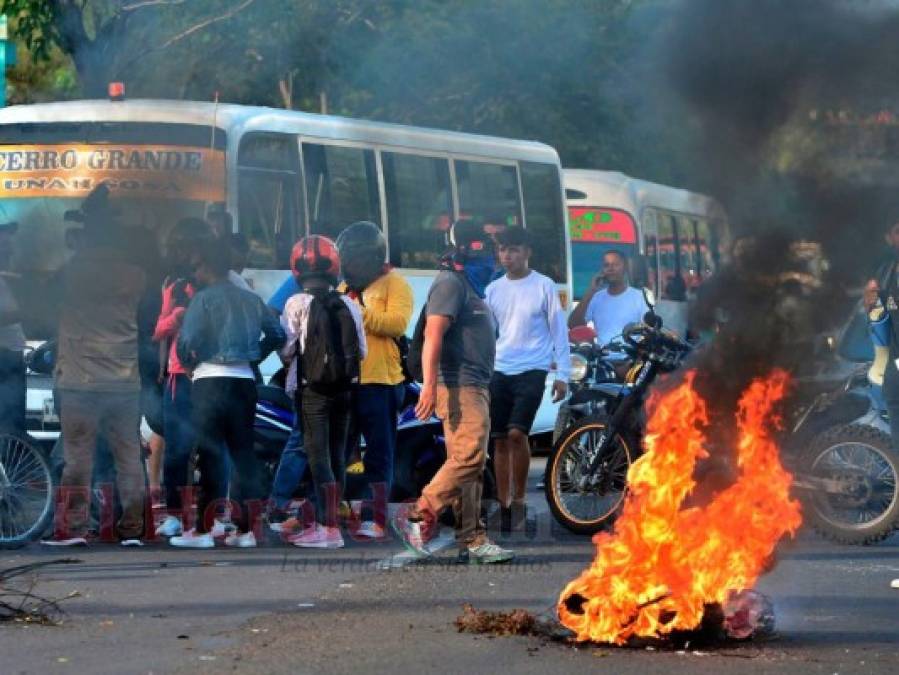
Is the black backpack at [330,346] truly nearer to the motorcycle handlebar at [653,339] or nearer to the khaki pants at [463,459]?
the khaki pants at [463,459]

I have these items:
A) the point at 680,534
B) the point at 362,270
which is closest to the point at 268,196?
the point at 362,270

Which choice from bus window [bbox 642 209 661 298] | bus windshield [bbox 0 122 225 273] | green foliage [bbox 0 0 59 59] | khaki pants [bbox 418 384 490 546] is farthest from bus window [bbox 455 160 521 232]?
khaki pants [bbox 418 384 490 546]

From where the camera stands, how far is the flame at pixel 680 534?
667 cm

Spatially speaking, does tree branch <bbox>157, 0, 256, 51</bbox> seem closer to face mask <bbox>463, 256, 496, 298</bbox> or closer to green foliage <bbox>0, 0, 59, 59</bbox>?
green foliage <bbox>0, 0, 59, 59</bbox>

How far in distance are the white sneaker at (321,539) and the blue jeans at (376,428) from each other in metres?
0.47

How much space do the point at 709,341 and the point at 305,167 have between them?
7264mm

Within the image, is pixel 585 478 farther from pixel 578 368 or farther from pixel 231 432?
pixel 578 368

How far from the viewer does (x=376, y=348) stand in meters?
10.4

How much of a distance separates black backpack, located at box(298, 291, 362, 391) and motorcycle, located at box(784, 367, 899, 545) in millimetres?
2424

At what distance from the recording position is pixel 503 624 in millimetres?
7004

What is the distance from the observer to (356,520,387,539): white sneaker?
10.5 meters

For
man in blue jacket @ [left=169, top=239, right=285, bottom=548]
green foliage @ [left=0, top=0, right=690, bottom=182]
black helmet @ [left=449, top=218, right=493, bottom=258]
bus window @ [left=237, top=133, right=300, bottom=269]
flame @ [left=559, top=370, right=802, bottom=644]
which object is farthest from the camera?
bus window @ [left=237, top=133, right=300, bottom=269]

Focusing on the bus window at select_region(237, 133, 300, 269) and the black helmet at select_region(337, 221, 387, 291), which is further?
the bus window at select_region(237, 133, 300, 269)

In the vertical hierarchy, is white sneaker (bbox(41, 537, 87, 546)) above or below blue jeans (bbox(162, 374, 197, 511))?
below
